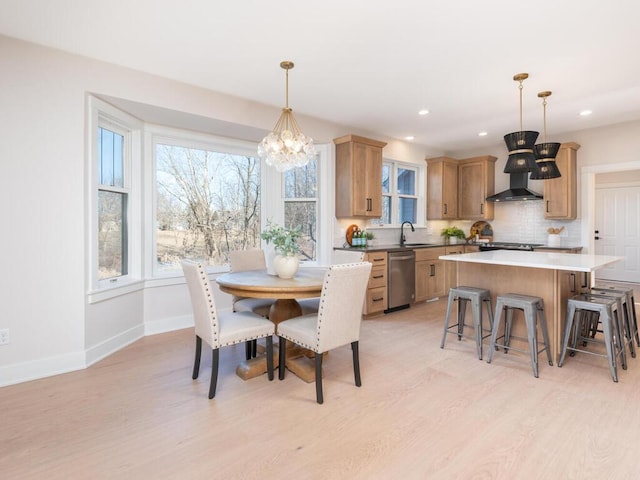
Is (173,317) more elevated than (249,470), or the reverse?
(173,317)

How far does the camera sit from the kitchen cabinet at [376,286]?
181 inches

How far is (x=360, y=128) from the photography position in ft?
17.1

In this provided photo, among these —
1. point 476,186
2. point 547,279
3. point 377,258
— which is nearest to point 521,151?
point 547,279

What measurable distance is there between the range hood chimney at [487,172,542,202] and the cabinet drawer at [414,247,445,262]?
1.35 m

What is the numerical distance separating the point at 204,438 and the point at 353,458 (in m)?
0.85

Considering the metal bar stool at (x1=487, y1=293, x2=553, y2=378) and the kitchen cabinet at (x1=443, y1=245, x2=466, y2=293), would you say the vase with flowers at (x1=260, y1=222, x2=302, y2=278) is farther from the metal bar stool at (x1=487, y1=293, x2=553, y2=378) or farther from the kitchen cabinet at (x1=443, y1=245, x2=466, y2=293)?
the kitchen cabinet at (x1=443, y1=245, x2=466, y2=293)

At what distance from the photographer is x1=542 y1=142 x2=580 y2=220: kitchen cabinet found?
527 centimetres

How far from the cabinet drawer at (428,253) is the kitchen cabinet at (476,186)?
1189mm

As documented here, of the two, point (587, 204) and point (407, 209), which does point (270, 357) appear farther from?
point (587, 204)

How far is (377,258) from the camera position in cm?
469

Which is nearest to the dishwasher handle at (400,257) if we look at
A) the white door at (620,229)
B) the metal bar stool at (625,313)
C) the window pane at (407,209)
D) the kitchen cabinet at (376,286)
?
the kitchen cabinet at (376,286)

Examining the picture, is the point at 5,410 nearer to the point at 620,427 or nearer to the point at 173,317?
the point at 173,317

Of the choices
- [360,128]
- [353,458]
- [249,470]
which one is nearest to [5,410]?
[249,470]

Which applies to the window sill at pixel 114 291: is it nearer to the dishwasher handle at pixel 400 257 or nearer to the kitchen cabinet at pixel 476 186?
the dishwasher handle at pixel 400 257
